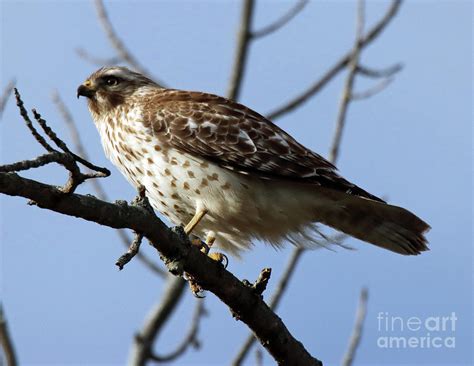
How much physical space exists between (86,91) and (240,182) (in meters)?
1.99

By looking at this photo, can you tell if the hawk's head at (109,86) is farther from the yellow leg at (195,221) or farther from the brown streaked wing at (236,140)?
the yellow leg at (195,221)

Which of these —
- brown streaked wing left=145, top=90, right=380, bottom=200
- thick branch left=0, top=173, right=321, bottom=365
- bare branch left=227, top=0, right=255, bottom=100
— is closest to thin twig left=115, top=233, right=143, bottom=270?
thick branch left=0, top=173, right=321, bottom=365

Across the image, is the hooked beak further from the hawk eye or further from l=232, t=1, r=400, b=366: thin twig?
l=232, t=1, r=400, b=366: thin twig

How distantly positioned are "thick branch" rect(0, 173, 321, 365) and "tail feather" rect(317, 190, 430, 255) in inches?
57.3

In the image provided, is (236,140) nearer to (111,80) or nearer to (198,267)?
(111,80)

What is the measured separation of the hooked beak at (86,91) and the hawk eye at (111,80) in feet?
0.46

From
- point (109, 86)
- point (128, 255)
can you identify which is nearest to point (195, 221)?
point (109, 86)

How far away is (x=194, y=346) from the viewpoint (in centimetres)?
784

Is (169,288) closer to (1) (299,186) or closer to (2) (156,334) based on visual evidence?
(2) (156,334)

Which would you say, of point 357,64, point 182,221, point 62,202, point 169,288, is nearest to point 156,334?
point 169,288

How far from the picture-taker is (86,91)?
7922 mm

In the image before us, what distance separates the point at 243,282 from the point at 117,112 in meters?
2.45

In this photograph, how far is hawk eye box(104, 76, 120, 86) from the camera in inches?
313

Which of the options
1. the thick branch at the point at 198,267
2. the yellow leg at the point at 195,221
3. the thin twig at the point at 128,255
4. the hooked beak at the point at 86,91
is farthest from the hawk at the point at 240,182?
the thin twig at the point at 128,255
